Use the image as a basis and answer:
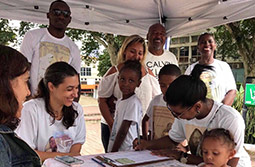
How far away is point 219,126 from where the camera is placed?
5.84 feet

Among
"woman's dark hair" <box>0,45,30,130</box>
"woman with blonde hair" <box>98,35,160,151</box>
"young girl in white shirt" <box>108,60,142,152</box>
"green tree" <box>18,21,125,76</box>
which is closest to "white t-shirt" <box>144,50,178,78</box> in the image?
"woman with blonde hair" <box>98,35,160,151</box>

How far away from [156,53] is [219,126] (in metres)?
1.85

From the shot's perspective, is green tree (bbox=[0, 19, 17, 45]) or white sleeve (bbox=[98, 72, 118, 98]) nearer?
white sleeve (bbox=[98, 72, 118, 98])

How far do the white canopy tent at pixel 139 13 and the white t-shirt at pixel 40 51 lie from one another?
1.30 metres

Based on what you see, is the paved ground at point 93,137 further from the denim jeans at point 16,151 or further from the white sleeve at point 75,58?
the denim jeans at point 16,151

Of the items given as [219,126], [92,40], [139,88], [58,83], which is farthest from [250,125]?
[92,40]

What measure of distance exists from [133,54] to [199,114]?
55.4 inches

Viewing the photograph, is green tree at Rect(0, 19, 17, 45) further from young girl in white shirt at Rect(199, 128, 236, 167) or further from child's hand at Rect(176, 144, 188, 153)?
young girl in white shirt at Rect(199, 128, 236, 167)

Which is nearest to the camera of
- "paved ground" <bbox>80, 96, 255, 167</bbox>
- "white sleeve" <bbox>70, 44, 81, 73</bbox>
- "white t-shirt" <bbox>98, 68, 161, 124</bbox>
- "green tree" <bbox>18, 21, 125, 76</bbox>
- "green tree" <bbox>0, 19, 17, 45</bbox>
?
"white t-shirt" <bbox>98, 68, 161, 124</bbox>

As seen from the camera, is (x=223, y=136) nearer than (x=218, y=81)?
Yes

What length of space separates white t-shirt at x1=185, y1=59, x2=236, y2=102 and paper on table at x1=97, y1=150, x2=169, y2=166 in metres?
1.82

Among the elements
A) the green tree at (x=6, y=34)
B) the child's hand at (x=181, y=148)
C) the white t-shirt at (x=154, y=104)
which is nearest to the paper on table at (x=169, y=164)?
the child's hand at (x=181, y=148)

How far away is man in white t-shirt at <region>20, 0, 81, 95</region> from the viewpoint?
9.85 ft

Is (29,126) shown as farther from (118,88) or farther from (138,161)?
(118,88)
